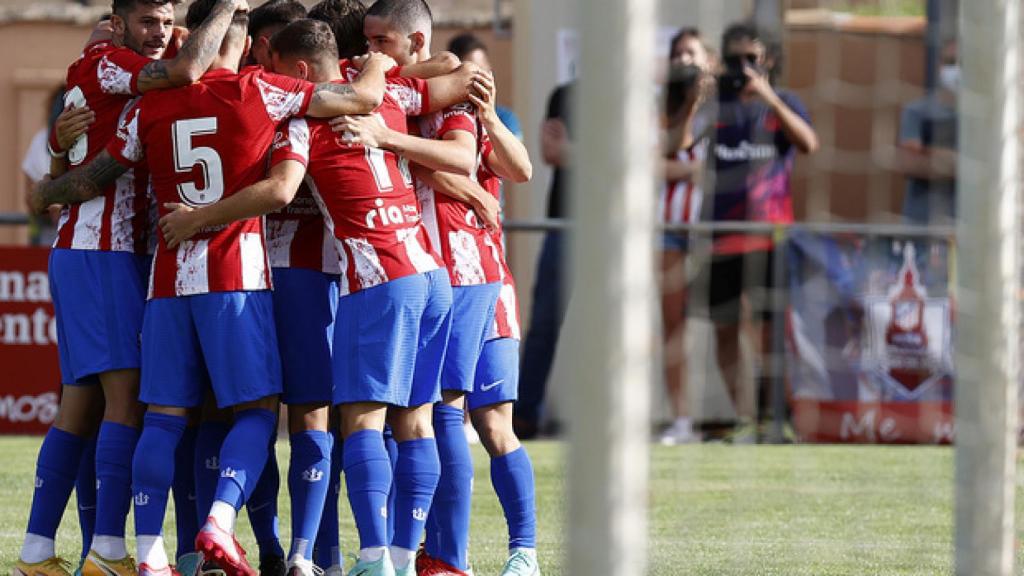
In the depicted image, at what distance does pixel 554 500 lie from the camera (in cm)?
827

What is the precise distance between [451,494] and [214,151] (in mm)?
1314

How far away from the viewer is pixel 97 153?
5.64m

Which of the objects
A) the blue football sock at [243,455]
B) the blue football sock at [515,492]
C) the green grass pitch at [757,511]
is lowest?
the green grass pitch at [757,511]

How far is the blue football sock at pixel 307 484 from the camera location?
5496mm

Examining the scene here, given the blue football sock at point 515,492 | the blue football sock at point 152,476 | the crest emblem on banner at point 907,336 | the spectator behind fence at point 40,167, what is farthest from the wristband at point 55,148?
the crest emblem on banner at point 907,336

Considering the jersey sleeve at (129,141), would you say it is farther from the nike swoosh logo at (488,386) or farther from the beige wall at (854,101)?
the beige wall at (854,101)

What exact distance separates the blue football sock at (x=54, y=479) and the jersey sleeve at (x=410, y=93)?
4.86 ft

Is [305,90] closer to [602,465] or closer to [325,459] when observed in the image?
[325,459]

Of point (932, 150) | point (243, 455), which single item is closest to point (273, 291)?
point (243, 455)

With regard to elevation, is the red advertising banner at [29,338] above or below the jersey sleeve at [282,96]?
below

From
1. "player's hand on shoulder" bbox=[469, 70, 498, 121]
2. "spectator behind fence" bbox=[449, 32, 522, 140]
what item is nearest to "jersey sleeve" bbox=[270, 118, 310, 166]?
"player's hand on shoulder" bbox=[469, 70, 498, 121]

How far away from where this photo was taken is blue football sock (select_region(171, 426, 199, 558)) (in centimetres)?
587

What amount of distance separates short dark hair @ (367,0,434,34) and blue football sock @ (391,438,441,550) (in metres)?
1.36

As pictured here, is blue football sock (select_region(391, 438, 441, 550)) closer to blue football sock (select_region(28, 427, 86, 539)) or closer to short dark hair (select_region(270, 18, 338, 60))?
blue football sock (select_region(28, 427, 86, 539))
